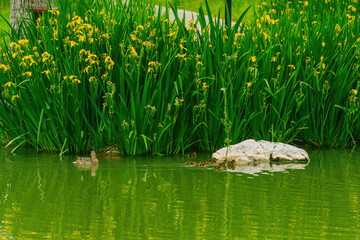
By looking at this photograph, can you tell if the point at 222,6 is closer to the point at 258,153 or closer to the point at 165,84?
the point at 165,84

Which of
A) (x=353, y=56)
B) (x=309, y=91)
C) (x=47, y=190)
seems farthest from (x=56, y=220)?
(x=353, y=56)

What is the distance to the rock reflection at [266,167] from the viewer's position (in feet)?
22.2

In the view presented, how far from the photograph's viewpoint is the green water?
4523mm

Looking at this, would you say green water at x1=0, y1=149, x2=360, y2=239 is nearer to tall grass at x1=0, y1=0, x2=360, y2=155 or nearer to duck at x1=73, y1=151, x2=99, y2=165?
duck at x1=73, y1=151, x2=99, y2=165

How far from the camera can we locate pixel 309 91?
7.95 m

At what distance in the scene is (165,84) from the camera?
7586 mm

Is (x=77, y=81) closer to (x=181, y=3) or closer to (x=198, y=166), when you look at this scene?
(x=198, y=166)

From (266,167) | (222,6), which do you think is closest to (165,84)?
(266,167)

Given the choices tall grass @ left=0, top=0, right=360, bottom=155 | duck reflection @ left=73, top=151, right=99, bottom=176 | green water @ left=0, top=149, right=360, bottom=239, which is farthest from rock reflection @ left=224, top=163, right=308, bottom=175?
duck reflection @ left=73, top=151, right=99, bottom=176

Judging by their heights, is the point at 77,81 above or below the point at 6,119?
above

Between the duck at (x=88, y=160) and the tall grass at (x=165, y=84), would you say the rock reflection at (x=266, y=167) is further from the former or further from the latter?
the duck at (x=88, y=160)

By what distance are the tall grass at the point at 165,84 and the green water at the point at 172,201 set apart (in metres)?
0.43

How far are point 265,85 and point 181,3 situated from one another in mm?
16104

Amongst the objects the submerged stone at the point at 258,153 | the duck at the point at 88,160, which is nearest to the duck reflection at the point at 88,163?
the duck at the point at 88,160
